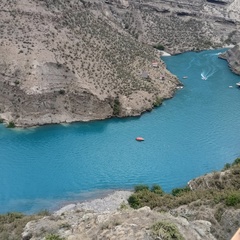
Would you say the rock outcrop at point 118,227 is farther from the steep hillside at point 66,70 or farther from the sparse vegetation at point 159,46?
the sparse vegetation at point 159,46

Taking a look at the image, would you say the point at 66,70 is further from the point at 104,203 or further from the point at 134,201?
the point at 134,201

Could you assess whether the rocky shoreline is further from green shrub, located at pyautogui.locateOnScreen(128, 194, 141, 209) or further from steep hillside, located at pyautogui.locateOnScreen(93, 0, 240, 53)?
green shrub, located at pyautogui.locateOnScreen(128, 194, 141, 209)

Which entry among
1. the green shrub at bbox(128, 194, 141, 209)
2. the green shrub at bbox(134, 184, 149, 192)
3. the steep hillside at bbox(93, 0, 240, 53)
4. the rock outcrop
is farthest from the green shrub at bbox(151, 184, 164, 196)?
the steep hillside at bbox(93, 0, 240, 53)

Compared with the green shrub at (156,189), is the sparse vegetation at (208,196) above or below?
above

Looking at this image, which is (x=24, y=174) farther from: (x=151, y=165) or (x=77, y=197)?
(x=151, y=165)

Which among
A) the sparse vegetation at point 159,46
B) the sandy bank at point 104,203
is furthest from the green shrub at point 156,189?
the sparse vegetation at point 159,46
